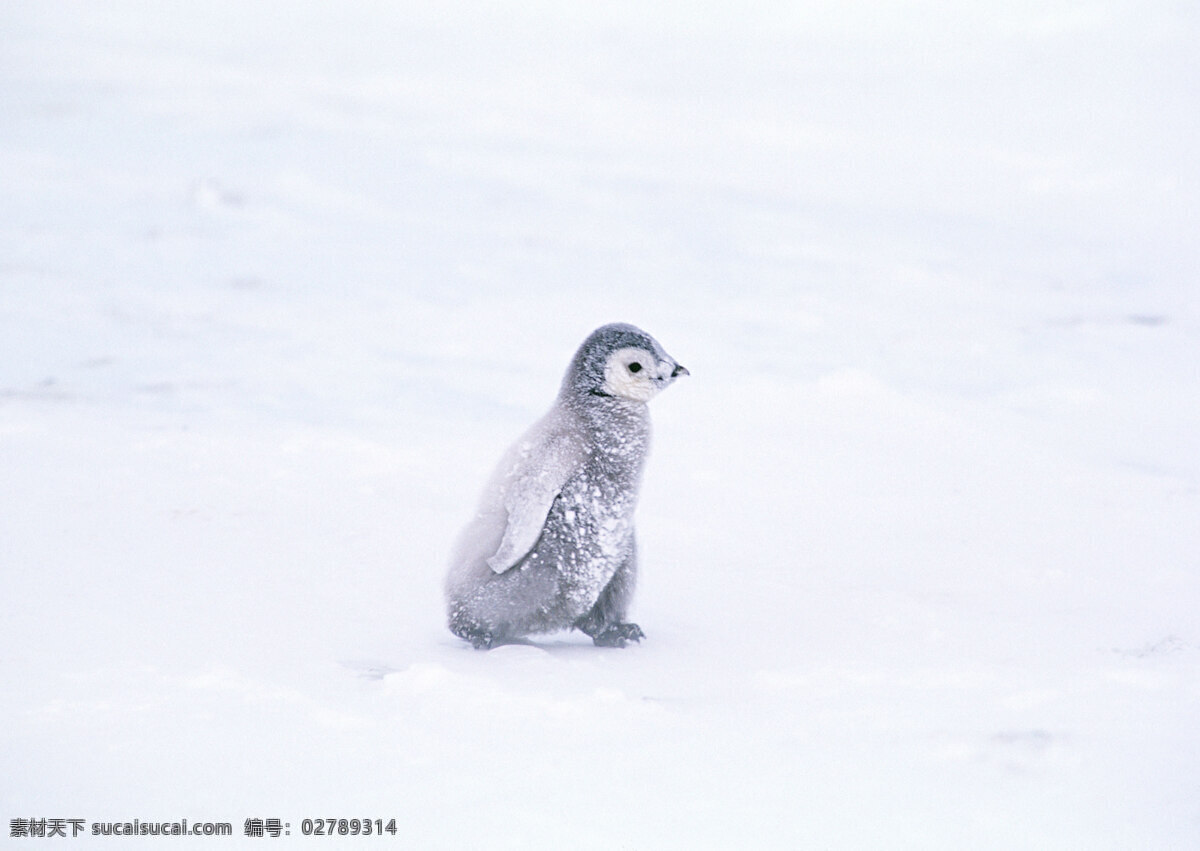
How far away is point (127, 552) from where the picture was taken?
404 centimetres

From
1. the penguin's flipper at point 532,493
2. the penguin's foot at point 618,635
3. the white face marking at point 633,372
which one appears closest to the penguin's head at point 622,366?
the white face marking at point 633,372

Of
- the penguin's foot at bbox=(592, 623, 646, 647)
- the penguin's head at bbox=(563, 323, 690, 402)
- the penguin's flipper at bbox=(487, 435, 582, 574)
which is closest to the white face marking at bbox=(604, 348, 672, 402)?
the penguin's head at bbox=(563, 323, 690, 402)

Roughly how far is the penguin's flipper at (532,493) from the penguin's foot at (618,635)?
326mm

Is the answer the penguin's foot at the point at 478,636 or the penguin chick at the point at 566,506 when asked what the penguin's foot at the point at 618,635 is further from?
the penguin's foot at the point at 478,636

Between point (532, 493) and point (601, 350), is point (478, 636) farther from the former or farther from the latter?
point (601, 350)

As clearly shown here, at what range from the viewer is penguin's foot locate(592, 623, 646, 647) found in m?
3.64

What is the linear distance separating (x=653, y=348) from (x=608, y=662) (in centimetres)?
77

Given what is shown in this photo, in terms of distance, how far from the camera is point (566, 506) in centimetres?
349

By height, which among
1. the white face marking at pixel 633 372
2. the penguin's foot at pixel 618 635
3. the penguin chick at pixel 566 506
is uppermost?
the white face marking at pixel 633 372

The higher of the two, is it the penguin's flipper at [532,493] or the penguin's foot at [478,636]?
the penguin's flipper at [532,493]

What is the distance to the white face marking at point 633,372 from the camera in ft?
11.6

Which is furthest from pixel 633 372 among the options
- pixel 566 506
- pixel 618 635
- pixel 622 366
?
pixel 618 635

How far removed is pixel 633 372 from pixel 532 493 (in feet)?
1.28

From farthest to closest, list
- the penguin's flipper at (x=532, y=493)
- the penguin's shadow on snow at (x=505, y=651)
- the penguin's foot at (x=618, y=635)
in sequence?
the penguin's foot at (x=618, y=635) → the penguin's flipper at (x=532, y=493) → the penguin's shadow on snow at (x=505, y=651)
